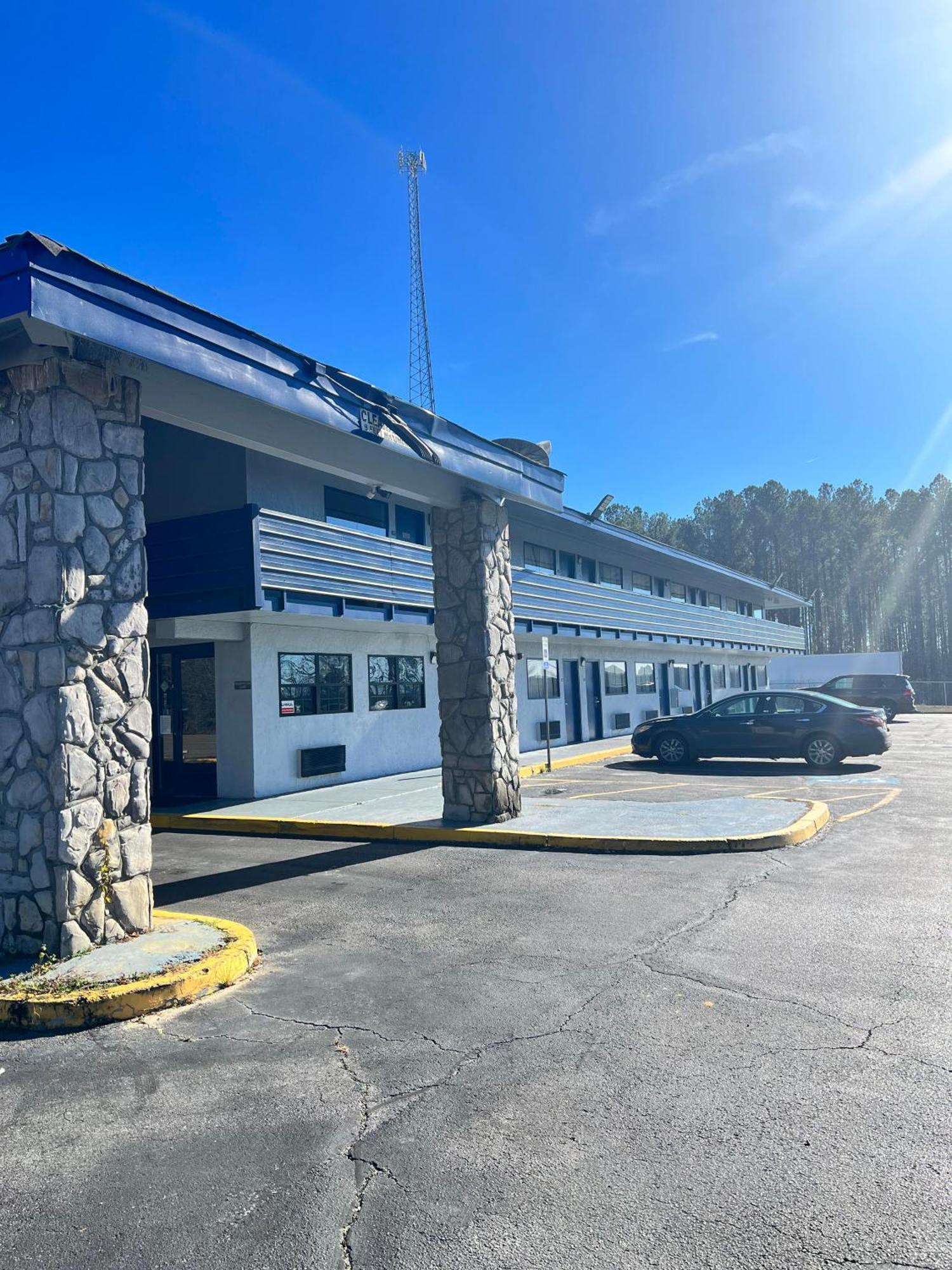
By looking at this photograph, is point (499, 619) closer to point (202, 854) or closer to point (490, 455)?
point (490, 455)

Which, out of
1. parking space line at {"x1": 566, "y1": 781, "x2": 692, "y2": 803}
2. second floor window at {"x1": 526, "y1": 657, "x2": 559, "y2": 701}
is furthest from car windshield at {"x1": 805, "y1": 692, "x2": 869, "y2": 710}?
second floor window at {"x1": 526, "y1": 657, "x2": 559, "y2": 701}

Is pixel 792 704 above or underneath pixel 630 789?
above

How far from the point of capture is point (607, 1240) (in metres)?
2.94

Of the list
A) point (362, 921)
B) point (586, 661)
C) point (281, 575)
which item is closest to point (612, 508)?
point (586, 661)

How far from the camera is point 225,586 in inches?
531

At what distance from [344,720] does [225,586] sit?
4.47 m

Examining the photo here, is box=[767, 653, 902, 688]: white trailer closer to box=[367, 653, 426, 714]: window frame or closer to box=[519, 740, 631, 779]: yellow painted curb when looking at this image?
box=[519, 740, 631, 779]: yellow painted curb

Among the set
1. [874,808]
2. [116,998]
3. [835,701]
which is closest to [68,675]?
[116,998]

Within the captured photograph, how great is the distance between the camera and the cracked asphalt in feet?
9.82

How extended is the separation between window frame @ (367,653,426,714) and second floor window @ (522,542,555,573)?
4.61 m

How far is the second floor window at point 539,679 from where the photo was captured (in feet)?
76.1

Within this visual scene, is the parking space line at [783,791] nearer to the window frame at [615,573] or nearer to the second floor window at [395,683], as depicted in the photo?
the second floor window at [395,683]

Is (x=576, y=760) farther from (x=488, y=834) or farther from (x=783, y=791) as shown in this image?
(x=488, y=834)

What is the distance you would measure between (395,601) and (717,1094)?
13.2 metres
